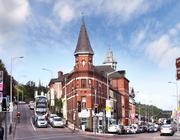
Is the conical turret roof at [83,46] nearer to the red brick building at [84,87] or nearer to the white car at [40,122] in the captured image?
the red brick building at [84,87]

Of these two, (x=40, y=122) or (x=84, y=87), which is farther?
(x=84, y=87)

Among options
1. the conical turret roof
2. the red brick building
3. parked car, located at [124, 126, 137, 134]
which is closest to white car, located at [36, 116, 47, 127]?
the red brick building

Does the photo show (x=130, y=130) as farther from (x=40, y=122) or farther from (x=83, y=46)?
(x=83, y=46)

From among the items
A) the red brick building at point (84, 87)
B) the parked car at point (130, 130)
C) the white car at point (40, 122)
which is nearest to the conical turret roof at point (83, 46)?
the red brick building at point (84, 87)

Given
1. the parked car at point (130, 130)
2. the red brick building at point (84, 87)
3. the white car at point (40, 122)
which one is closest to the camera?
the white car at point (40, 122)

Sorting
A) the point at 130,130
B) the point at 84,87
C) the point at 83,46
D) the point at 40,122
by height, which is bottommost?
the point at 130,130

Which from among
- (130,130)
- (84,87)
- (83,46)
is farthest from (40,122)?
(83,46)

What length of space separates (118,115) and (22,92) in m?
86.1

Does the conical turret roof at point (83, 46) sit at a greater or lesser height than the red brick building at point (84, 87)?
greater

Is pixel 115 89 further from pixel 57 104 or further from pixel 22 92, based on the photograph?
pixel 22 92

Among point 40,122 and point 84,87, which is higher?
point 84,87

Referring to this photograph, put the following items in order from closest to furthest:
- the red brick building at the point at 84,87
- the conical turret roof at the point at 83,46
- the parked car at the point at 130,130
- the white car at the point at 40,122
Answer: the white car at the point at 40,122 → the parked car at the point at 130,130 → the red brick building at the point at 84,87 → the conical turret roof at the point at 83,46

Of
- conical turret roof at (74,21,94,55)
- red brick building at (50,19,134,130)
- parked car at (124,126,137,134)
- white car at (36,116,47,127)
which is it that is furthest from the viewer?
conical turret roof at (74,21,94,55)

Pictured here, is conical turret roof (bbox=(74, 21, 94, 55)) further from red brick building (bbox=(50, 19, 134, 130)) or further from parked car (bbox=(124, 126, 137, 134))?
parked car (bbox=(124, 126, 137, 134))
